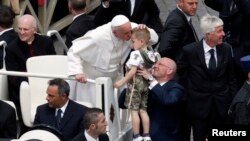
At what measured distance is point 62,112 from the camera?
31.5ft

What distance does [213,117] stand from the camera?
10.0m

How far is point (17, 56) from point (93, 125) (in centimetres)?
205

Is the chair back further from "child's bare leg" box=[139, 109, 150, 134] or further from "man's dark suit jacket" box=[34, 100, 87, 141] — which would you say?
"child's bare leg" box=[139, 109, 150, 134]

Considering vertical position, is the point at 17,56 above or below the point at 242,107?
above

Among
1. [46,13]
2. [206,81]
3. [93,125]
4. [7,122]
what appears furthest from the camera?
[46,13]

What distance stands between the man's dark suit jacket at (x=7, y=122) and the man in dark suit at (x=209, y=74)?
1.78 meters

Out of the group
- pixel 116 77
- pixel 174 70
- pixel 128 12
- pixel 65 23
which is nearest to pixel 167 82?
pixel 174 70

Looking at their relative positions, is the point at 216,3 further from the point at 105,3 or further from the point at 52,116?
the point at 52,116

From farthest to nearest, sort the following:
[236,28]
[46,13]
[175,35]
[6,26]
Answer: [46,13] → [236,28] → [6,26] → [175,35]

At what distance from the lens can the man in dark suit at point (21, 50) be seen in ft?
34.8

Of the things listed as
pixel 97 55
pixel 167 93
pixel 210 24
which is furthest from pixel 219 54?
pixel 97 55

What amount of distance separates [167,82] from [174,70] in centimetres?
14

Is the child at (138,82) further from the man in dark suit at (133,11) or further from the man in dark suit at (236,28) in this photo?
the man in dark suit at (236,28)

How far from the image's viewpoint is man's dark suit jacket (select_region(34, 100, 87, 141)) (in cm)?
952
